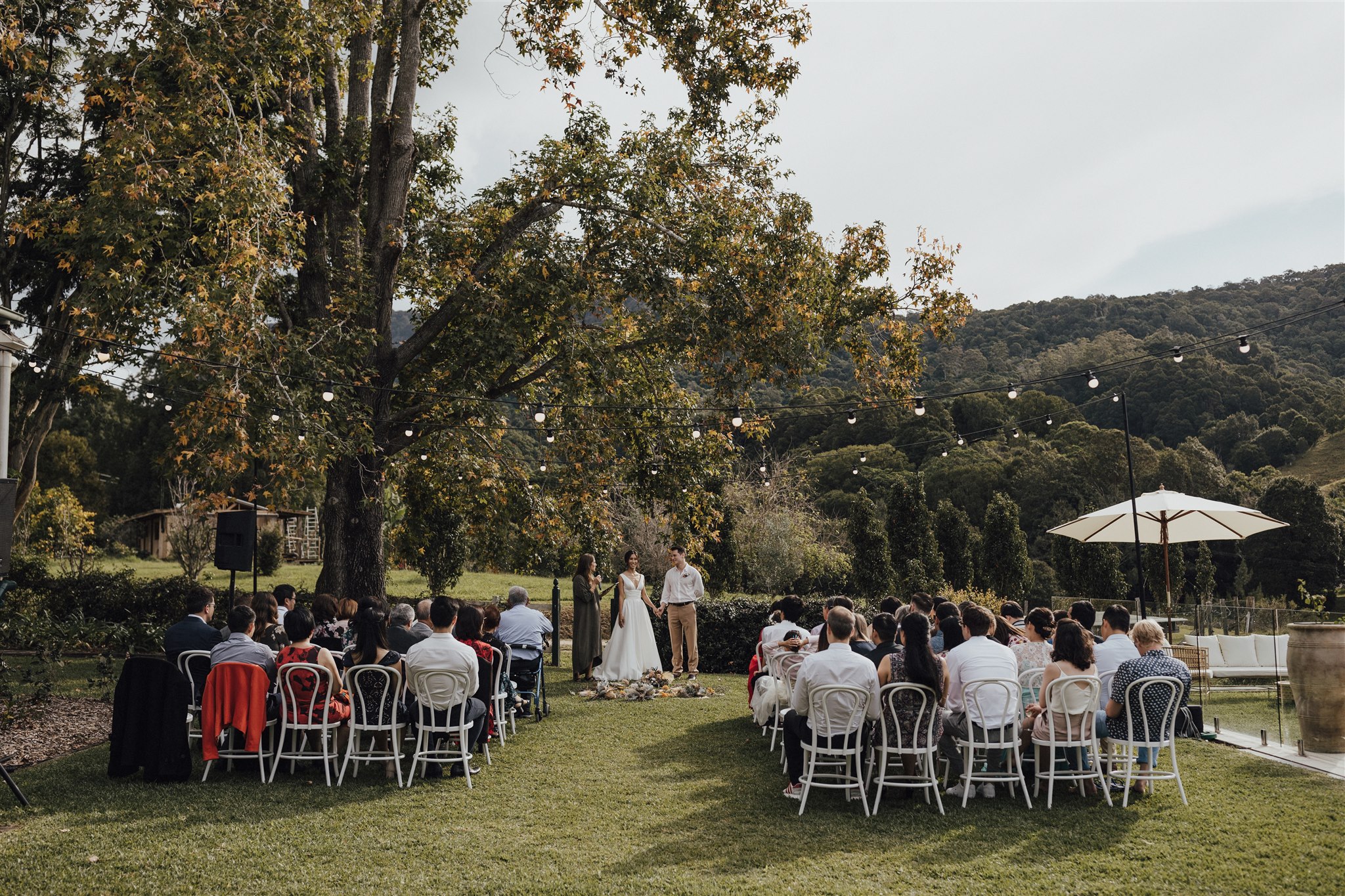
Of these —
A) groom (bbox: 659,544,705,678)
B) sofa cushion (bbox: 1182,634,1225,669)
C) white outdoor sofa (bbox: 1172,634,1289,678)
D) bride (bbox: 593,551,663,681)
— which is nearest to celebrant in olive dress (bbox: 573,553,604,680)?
bride (bbox: 593,551,663,681)

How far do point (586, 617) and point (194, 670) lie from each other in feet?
18.9

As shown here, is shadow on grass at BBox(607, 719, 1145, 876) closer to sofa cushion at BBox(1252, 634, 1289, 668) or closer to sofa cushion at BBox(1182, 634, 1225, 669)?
sofa cushion at BBox(1252, 634, 1289, 668)

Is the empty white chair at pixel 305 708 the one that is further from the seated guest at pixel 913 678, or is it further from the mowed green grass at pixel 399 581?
the mowed green grass at pixel 399 581

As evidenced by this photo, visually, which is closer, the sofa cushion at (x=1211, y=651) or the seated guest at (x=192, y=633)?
the seated guest at (x=192, y=633)

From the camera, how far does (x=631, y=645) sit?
38.6ft

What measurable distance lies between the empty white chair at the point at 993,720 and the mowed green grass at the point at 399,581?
1676 cm

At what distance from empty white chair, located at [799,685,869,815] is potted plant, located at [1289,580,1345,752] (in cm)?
409

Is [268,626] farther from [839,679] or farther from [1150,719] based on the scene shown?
[1150,719]

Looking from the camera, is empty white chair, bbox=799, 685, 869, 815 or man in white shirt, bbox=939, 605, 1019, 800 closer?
empty white chair, bbox=799, 685, 869, 815

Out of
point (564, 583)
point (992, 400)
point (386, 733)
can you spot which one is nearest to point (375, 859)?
point (386, 733)

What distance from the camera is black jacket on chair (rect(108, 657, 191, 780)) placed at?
20.9ft

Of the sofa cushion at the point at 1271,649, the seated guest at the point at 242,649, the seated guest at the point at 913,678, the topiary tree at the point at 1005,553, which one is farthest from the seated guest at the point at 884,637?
the topiary tree at the point at 1005,553

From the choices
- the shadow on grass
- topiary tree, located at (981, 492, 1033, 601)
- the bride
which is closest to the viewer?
the shadow on grass

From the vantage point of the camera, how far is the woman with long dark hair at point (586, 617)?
39.3 ft
